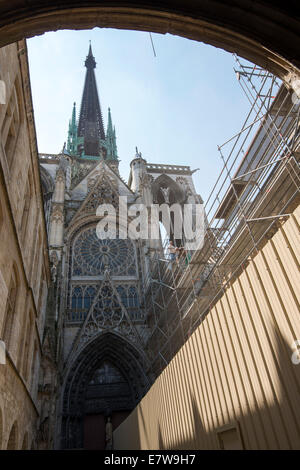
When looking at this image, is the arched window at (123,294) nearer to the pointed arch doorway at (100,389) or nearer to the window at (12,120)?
the pointed arch doorway at (100,389)

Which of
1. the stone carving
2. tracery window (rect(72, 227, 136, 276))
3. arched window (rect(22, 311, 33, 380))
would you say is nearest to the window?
arched window (rect(22, 311, 33, 380))

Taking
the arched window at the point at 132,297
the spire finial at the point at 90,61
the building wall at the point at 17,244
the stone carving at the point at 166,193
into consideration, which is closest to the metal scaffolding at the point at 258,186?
the building wall at the point at 17,244

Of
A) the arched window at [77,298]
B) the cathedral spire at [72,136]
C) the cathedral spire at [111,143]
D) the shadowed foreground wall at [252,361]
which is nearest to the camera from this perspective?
the shadowed foreground wall at [252,361]

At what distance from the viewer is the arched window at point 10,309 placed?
7.67 m

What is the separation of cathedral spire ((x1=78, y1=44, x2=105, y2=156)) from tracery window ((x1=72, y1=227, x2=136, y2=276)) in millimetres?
17441

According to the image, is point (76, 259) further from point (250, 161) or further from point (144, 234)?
point (250, 161)

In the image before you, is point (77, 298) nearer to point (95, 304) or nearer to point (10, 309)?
point (95, 304)

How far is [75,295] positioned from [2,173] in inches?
530

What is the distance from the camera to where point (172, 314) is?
15.2 meters

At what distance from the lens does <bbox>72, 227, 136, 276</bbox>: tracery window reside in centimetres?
2005

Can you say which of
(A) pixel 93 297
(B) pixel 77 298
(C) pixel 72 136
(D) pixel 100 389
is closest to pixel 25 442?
(D) pixel 100 389

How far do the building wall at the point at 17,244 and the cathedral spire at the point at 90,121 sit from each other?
2711cm

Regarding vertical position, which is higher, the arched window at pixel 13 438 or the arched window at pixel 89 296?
the arched window at pixel 89 296

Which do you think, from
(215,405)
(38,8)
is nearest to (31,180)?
(38,8)
